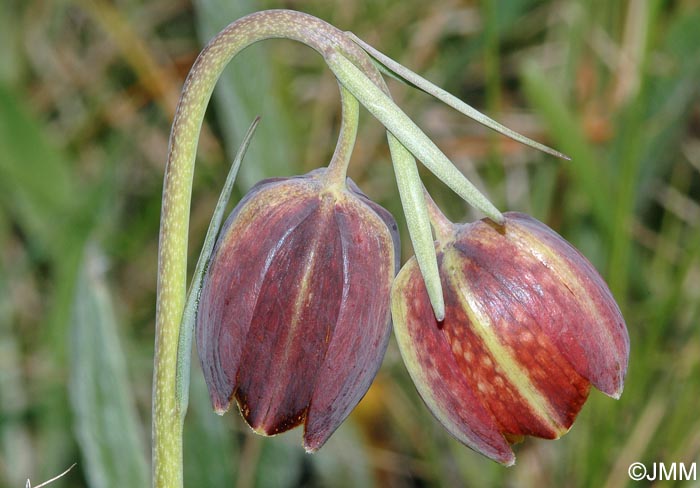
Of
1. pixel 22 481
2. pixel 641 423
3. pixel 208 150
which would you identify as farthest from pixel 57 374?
pixel 641 423

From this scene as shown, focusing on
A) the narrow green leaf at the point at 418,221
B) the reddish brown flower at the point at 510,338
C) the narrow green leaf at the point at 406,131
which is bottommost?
the reddish brown flower at the point at 510,338

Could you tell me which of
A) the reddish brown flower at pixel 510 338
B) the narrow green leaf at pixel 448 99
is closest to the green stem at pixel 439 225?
the reddish brown flower at pixel 510 338

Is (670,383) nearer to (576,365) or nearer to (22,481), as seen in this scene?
(576,365)

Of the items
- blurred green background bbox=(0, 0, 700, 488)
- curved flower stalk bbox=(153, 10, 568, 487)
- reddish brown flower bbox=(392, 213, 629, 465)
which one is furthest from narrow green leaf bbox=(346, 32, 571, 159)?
blurred green background bbox=(0, 0, 700, 488)

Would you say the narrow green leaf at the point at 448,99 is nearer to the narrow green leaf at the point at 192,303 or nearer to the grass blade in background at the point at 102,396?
the narrow green leaf at the point at 192,303

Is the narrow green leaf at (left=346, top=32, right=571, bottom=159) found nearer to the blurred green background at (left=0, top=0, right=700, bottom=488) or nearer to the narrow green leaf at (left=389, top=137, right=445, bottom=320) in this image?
the narrow green leaf at (left=389, top=137, right=445, bottom=320)

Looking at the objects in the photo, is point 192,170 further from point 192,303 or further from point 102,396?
point 102,396

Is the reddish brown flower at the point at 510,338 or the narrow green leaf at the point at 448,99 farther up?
the narrow green leaf at the point at 448,99
